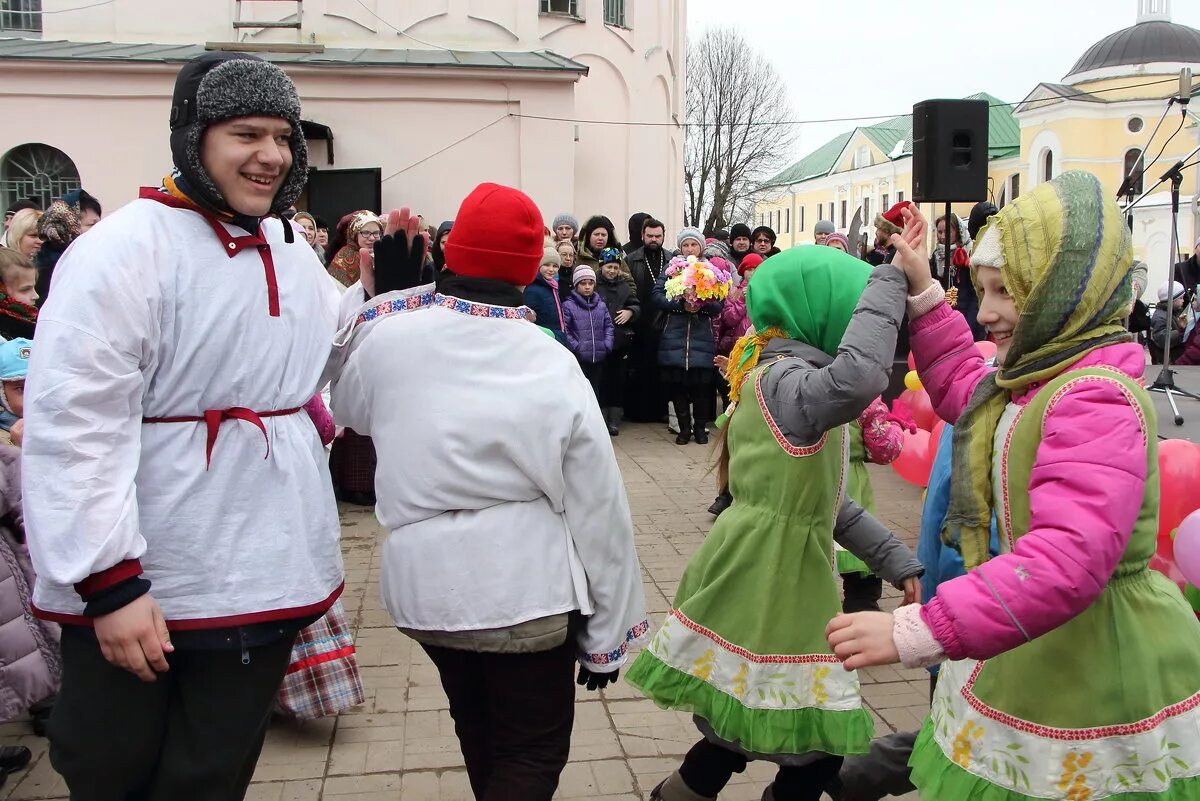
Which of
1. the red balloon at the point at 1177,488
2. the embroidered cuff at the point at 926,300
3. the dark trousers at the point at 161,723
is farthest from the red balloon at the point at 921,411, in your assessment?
the dark trousers at the point at 161,723

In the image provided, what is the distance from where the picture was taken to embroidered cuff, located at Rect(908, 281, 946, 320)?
8.51 ft

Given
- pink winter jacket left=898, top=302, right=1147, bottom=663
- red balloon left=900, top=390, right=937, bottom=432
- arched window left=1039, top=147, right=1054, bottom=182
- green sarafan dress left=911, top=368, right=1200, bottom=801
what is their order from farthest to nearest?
1. arched window left=1039, top=147, right=1054, bottom=182
2. red balloon left=900, top=390, right=937, bottom=432
3. green sarafan dress left=911, top=368, right=1200, bottom=801
4. pink winter jacket left=898, top=302, right=1147, bottom=663

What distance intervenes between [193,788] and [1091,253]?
2074 millimetres

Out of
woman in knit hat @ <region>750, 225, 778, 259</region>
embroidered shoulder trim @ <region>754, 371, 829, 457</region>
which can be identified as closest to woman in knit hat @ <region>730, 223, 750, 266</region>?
woman in knit hat @ <region>750, 225, 778, 259</region>

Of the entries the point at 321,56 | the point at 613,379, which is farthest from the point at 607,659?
the point at 321,56

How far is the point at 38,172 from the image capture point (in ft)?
50.7

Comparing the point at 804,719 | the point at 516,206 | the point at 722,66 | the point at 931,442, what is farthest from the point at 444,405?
the point at 722,66

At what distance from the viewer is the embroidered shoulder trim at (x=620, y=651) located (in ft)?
8.16

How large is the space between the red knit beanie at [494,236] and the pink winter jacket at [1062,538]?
1.18 metres

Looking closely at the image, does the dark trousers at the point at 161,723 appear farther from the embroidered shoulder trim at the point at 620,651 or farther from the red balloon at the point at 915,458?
the red balloon at the point at 915,458

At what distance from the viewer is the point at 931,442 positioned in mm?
5965

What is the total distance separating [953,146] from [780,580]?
4.83 meters

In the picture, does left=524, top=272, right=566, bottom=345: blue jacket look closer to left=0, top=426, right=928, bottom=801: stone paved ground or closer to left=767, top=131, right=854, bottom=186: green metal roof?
left=0, top=426, right=928, bottom=801: stone paved ground

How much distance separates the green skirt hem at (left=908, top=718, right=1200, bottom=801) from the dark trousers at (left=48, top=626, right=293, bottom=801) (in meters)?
1.43
